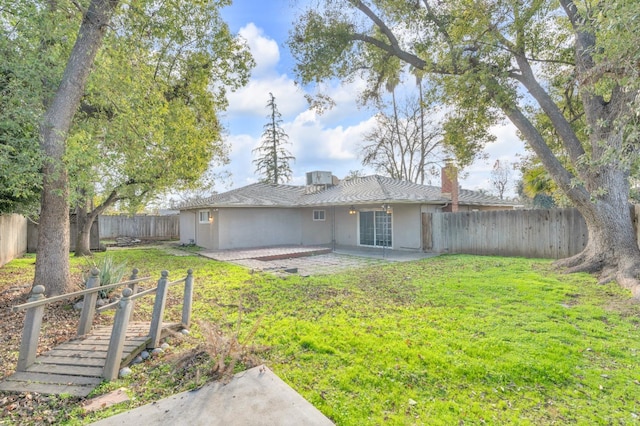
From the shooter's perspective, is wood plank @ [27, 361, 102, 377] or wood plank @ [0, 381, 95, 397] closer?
wood plank @ [0, 381, 95, 397]

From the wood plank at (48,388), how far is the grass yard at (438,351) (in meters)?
0.12

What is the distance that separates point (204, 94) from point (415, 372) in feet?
34.0

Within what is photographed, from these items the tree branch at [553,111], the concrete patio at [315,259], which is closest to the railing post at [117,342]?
the concrete patio at [315,259]

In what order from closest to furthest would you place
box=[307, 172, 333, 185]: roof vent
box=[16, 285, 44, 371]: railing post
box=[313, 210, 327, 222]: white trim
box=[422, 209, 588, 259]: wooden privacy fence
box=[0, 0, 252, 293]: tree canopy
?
1. box=[16, 285, 44, 371]: railing post
2. box=[0, 0, 252, 293]: tree canopy
3. box=[422, 209, 588, 259]: wooden privacy fence
4. box=[313, 210, 327, 222]: white trim
5. box=[307, 172, 333, 185]: roof vent

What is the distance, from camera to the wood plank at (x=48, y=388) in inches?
114

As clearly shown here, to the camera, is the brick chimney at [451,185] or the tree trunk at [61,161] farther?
the brick chimney at [451,185]

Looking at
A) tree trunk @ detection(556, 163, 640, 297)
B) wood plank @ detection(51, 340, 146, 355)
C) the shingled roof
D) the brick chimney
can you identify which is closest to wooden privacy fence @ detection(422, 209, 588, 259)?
the shingled roof

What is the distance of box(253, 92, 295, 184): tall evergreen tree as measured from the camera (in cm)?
3073

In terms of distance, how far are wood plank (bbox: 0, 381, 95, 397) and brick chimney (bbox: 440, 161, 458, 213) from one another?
1315 centimetres

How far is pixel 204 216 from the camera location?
16594 millimetres

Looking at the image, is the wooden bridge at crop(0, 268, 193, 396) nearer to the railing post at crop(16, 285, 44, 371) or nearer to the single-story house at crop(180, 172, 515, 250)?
the railing post at crop(16, 285, 44, 371)

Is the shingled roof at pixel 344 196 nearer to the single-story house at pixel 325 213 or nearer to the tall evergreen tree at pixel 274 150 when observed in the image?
the single-story house at pixel 325 213

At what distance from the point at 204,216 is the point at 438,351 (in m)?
15.0

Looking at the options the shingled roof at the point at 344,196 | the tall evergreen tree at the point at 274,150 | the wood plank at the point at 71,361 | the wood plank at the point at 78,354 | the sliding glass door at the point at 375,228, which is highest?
the tall evergreen tree at the point at 274,150
